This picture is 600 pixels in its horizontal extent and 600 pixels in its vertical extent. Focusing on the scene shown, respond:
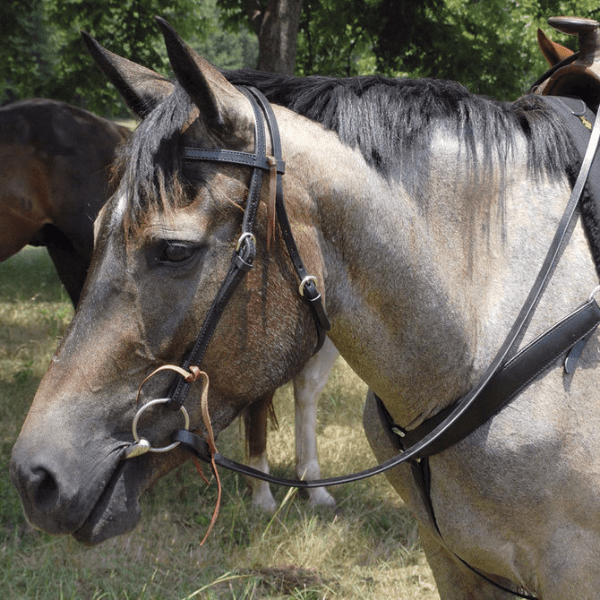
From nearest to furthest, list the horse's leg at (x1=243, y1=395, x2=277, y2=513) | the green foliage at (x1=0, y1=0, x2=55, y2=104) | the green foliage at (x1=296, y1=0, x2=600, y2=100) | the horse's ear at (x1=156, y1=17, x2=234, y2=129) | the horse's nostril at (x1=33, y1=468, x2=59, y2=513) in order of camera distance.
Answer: the horse's ear at (x1=156, y1=17, x2=234, y2=129) < the horse's nostril at (x1=33, y1=468, x2=59, y2=513) < the horse's leg at (x1=243, y1=395, x2=277, y2=513) < the green foliage at (x1=296, y1=0, x2=600, y2=100) < the green foliage at (x1=0, y1=0, x2=55, y2=104)

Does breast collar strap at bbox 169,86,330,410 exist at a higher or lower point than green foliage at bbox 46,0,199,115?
higher

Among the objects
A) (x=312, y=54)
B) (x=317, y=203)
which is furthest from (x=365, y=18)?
(x=317, y=203)

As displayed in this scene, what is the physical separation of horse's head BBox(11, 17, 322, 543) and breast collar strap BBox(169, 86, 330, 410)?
0.05 feet

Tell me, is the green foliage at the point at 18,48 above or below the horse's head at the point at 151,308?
below

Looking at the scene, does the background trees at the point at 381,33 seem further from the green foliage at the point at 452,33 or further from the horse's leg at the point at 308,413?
the horse's leg at the point at 308,413

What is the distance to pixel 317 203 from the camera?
156 cm

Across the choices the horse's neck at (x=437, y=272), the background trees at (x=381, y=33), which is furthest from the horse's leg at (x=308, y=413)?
the background trees at (x=381, y=33)

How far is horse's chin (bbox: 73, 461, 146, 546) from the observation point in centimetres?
146

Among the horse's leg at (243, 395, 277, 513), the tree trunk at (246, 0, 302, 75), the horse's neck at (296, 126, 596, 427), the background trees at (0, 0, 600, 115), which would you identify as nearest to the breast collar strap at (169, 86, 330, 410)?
the horse's neck at (296, 126, 596, 427)

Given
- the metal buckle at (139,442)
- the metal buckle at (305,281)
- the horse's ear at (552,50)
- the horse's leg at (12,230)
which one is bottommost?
the horse's leg at (12,230)

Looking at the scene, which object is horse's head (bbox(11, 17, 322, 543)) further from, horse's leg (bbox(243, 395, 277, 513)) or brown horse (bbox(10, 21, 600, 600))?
horse's leg (bbox(243, 395, 277, 513))

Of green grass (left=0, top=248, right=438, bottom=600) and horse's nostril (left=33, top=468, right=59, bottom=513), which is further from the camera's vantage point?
green grass (left=0, top=248, right=438, bottom=600)

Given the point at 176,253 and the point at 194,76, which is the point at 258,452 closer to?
the point at 176,253

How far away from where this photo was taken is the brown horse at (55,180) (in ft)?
15.8
